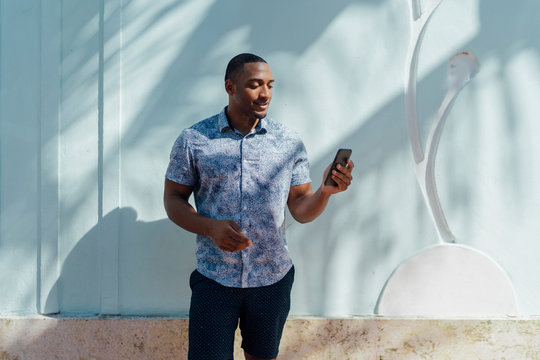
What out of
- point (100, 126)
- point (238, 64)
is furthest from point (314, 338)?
point (100, 126)

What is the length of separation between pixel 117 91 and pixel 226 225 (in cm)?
130

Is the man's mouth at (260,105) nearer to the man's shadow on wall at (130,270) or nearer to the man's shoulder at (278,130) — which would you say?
the man's shoulder at (278,130)

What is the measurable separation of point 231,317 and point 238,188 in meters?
0.56

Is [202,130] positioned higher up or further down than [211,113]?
further down

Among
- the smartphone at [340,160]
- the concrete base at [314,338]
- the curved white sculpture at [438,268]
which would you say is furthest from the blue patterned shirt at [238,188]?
the curved white sculpture at [438,268]

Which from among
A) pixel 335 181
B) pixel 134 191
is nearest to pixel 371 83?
pixel 335 181

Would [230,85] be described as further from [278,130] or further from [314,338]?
[314,338]

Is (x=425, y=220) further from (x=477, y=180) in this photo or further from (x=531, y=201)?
(x=531, y=201)

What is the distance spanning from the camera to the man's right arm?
2111 millimetres

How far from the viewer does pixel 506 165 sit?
309cm

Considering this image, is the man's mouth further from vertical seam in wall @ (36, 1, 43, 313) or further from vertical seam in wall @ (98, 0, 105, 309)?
vertical seam in wall @ (36, 1, 43, 313)

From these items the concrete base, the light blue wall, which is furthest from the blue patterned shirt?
the concrete base

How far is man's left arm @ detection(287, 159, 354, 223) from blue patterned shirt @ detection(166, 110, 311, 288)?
11cm

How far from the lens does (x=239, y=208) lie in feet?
7.80
